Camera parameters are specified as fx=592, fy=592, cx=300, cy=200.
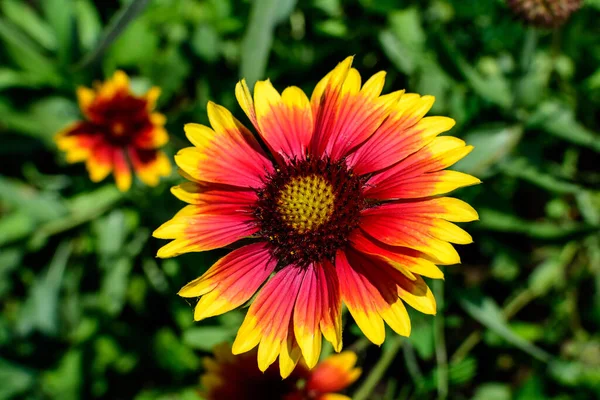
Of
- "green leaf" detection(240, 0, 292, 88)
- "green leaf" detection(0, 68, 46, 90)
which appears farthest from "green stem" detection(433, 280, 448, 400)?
"green leaf" detection(0, 68, 46, 90)

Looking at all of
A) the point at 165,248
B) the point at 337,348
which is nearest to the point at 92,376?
the point at 165,248

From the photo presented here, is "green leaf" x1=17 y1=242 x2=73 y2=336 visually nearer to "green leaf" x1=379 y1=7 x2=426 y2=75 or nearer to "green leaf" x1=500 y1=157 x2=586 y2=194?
"green leaf" x1=379 y1=7 x2=426 y2=75

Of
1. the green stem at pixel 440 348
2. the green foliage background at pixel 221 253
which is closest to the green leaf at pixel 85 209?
the green foliage background at pixel 221 253

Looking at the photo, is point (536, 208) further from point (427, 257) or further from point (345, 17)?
point (427, 257)

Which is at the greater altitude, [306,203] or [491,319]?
[306,203]

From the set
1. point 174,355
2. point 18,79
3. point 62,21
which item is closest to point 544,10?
point 174,355

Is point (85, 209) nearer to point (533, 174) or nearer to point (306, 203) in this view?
point (306, 203)
